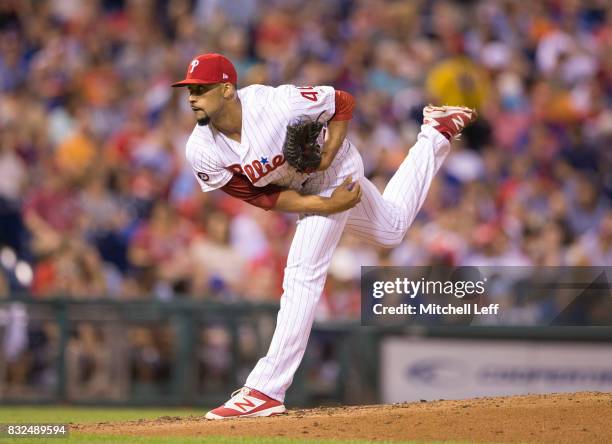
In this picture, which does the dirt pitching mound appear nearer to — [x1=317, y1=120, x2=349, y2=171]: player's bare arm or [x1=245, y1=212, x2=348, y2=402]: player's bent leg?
[x1=245, y1=212, x2=348, y2=402]: player's bent leg

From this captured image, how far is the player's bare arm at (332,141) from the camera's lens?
20.3 ft

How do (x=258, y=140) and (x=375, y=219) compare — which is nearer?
(x=258, y=140)

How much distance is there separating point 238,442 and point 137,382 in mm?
4480

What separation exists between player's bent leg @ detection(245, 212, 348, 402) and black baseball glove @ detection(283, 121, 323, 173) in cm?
39

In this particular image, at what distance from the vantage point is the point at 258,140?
19.7 feet

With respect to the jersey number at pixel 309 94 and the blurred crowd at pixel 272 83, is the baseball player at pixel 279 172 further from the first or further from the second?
the blurred crowd at pixel 272 83

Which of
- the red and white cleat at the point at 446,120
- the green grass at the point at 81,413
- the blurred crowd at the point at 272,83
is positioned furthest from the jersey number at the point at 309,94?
the blurred crowd at the point at 272,83

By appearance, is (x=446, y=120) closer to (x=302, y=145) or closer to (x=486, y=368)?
(x=302, y=145)

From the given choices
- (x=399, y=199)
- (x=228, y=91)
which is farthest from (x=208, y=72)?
(x=399, y=199)

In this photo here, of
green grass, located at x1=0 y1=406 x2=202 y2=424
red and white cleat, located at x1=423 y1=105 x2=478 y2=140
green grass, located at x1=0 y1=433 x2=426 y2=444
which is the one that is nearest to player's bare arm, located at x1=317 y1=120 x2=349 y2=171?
red and white cleat, located at x1=423 y1=105 x2=478 y2=140

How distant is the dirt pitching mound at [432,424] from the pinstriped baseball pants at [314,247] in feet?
0.90

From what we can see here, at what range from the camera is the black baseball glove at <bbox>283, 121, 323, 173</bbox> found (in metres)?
5.98

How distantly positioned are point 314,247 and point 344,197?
310 millimetres

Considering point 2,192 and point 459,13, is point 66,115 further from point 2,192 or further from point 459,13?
point 459,13
